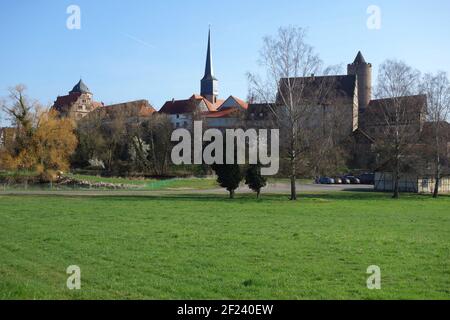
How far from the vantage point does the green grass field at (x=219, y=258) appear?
8.75 meters

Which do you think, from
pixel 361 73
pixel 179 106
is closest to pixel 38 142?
pixel 179 106

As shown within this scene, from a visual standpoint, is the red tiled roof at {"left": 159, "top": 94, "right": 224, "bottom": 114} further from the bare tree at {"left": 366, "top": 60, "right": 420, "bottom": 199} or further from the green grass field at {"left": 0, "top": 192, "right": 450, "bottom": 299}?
the green grass field at {"left": 0, "top": 192, "right": 450, "bottom": 299}

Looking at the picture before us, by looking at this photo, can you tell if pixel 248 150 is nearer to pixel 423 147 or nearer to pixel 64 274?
pixel 423 147

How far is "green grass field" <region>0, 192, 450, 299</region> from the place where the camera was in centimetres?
875

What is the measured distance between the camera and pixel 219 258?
11.9 metres

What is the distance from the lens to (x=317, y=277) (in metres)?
9.86

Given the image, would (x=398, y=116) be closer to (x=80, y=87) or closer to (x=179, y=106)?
(x=179, y=106)

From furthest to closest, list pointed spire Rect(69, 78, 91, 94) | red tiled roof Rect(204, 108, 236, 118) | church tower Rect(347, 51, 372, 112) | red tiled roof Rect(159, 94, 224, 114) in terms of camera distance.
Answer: pointed spire Rect(69, 78, 91, 94), red tiled roof Rect(159, 94, 224, 114), church tower Rect(347, 51, 372, 112), red tiled roof Rect(204, 108, 236, 118)

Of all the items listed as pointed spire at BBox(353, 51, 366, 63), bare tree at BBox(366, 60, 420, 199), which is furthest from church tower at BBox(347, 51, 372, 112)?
bare tree at BBox(366, 60, 420, 199)

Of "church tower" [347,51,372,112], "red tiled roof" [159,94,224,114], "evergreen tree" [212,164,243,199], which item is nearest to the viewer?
"evergreen tree" [212,164,243,199]

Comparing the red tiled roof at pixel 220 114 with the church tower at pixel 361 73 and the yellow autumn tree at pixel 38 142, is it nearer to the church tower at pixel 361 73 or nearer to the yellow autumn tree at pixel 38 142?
the church tower at pixel 361 73

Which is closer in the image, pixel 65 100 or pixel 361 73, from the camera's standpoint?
pixel 361 73
